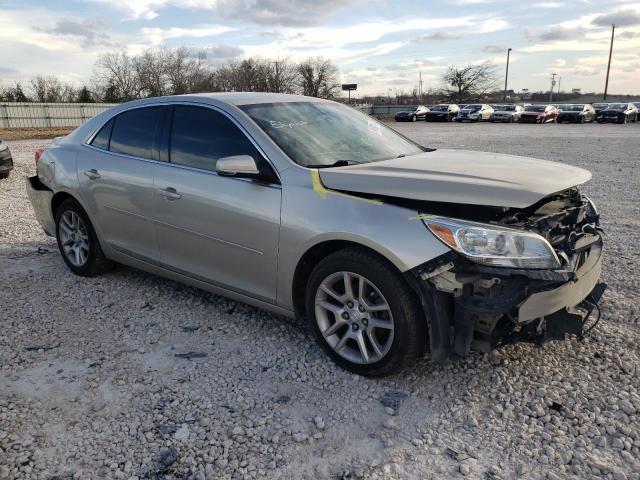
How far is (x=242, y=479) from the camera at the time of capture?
245 centimetres

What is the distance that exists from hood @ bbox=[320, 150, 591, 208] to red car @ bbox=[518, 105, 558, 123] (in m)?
41.9

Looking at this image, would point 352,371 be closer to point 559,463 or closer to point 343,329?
point 343,329

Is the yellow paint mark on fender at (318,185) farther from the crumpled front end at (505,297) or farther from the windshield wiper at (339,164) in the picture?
the crumpled front end at (505,297)

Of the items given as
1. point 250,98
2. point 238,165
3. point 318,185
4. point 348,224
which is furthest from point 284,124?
point 348,224

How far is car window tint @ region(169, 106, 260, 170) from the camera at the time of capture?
3.76 m

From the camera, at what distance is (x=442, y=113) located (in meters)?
46.1

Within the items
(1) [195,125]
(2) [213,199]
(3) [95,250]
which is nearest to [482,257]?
(2) [213,199]

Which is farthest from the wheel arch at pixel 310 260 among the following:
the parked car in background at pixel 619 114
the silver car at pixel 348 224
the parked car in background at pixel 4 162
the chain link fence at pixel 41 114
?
the parked car in background at pixel 619 114

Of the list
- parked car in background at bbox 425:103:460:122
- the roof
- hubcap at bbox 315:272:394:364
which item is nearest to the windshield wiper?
hubcap at bbox 315:272:394:364

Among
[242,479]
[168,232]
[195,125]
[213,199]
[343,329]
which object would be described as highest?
[195,125]

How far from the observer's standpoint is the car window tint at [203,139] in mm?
3760

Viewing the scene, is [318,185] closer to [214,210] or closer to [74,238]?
[214,210]

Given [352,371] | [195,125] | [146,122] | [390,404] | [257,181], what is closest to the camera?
[390,404]

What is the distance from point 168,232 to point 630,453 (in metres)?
3.22
